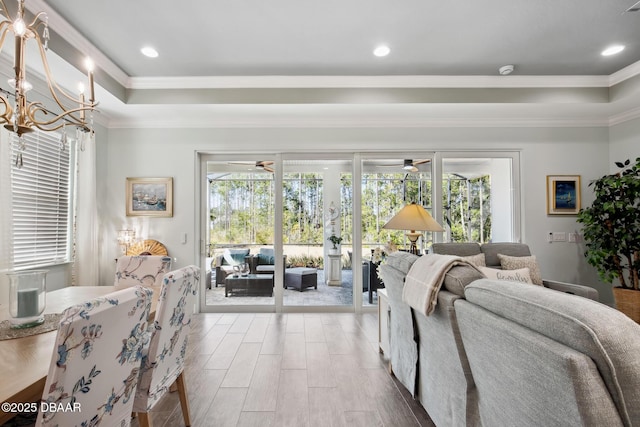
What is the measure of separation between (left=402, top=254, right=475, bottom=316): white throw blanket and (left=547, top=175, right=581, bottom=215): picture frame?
3.42m

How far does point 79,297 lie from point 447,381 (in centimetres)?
238

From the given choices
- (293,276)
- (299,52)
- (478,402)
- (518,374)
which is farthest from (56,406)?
(293,276)

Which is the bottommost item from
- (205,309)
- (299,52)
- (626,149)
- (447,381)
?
(205,309)

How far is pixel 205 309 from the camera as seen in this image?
13.7 ft

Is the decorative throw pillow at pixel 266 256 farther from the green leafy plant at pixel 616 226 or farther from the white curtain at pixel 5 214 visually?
the green leafy plant at pixel 616 226

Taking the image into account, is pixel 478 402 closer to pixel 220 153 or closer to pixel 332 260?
pixel 332 260

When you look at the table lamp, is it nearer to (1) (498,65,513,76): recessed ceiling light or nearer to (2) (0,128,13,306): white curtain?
(1) (498,65,513,76): recessed ceiling light

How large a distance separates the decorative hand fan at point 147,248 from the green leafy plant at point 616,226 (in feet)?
17.5

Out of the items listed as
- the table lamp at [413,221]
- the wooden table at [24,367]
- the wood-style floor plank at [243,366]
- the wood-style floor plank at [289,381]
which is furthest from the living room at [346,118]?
the wooden table at [24,367]

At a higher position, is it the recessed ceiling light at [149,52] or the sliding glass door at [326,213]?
the recessed ceiling light at [149,52]

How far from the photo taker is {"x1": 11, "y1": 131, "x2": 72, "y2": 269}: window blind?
2.94m

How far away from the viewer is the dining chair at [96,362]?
893 millimetres

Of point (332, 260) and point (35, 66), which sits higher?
point (35, 66)

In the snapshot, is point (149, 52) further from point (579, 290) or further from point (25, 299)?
point (579, 290)
